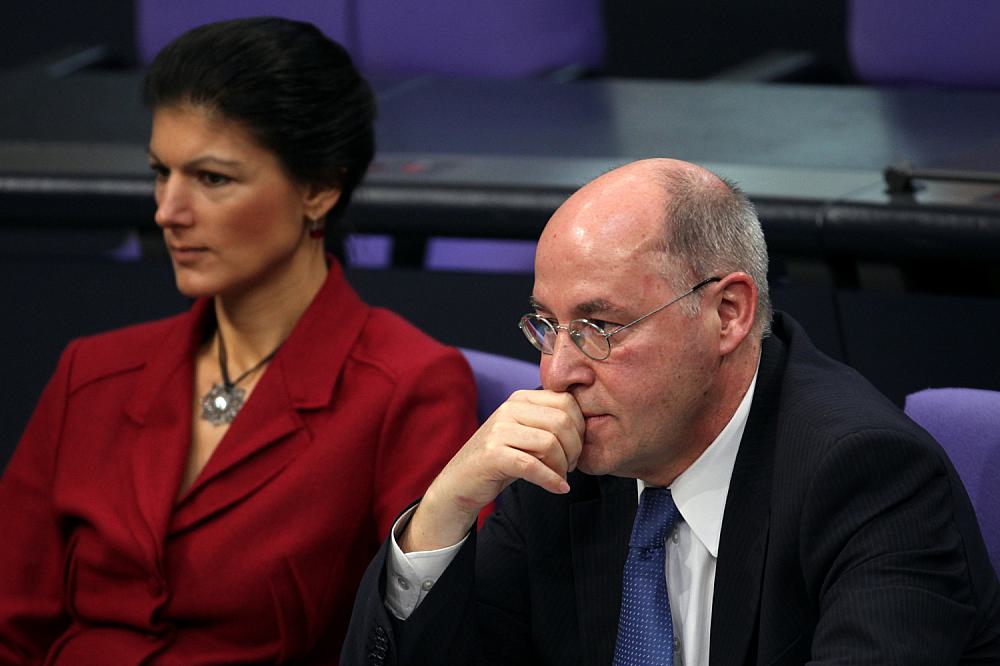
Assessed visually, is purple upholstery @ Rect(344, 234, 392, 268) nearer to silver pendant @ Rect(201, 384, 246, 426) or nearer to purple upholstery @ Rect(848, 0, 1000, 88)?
silver pendant @ Rect(201, 384, 246, 426)

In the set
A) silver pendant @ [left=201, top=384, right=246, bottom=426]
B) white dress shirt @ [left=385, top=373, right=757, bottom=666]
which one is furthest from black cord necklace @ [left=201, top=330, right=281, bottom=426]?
white dress shirt @ [left=385, top=373, right=757, bottom=666]

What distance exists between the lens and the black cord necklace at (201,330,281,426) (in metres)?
1.96

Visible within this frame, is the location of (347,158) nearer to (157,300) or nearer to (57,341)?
(157,300)

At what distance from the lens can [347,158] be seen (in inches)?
80.0

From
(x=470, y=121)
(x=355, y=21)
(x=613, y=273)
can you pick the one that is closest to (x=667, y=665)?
(x=613, y=273)

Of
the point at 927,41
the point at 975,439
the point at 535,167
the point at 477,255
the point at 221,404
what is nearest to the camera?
the point at 975,439

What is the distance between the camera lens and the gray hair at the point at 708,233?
140cm

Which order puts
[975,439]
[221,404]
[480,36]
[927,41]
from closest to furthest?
1. [975,439]
2. [221,404]
3. [927,41]
4. [480,36]

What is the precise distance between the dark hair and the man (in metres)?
0.59

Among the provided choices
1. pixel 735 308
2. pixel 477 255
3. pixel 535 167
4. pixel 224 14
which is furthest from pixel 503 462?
pixel 224 14

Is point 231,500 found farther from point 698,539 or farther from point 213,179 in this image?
point 698,539

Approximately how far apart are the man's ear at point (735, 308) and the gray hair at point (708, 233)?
0.01 meters

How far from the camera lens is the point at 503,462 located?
146 centimetres

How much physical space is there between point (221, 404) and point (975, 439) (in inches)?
36.3
